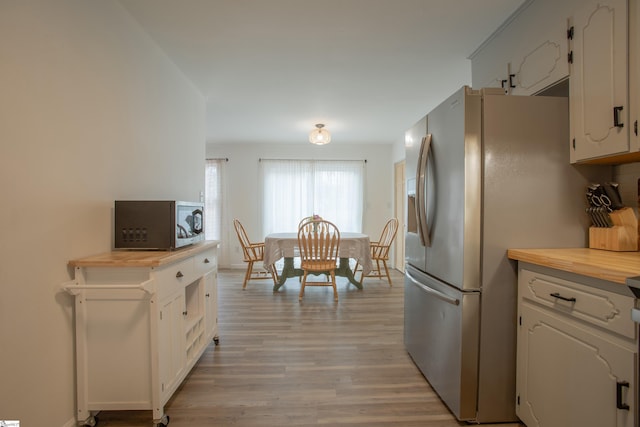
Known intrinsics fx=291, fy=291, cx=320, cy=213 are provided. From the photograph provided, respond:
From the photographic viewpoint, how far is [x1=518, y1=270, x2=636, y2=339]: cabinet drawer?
966 millimetres

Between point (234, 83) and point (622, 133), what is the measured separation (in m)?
2.90

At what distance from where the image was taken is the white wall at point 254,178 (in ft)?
18.8

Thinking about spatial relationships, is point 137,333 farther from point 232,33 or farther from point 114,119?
point 232,33

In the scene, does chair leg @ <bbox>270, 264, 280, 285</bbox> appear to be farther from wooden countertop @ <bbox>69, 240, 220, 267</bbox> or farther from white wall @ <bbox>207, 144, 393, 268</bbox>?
wooden countertop @ <bbox>69, 240, 220, 267</bbox>

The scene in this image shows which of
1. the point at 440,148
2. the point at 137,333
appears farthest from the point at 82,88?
the point at 440,148

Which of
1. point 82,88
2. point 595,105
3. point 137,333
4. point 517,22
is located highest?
point 517,22

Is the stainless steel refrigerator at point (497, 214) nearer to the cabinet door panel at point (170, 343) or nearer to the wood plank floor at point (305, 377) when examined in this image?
the wood plank floor at point (305, 377)

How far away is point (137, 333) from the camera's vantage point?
1425 millimetres

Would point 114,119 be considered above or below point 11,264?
above

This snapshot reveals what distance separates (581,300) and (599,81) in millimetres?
1006

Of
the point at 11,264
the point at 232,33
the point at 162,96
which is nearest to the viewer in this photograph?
the point at 11,264

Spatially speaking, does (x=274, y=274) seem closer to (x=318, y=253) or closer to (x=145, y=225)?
(x=318, y=253)

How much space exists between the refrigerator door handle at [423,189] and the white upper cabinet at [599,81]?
690 millimetres

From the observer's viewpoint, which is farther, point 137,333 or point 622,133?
point 137,333
